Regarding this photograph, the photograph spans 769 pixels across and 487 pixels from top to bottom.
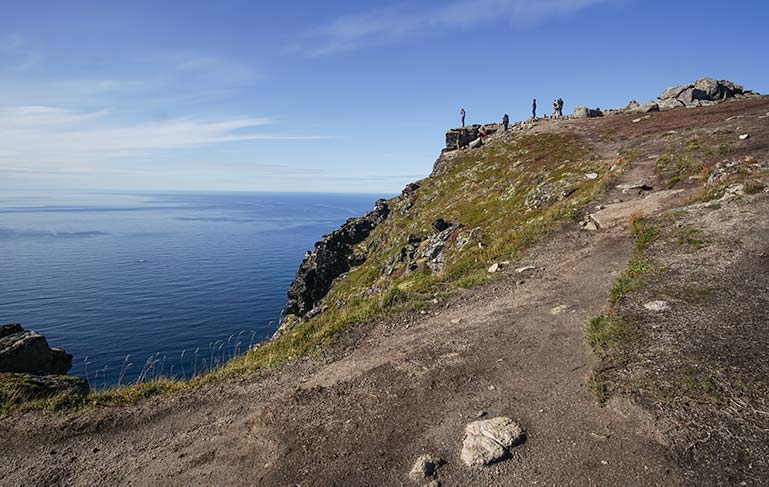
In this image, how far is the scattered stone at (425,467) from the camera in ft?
24.7

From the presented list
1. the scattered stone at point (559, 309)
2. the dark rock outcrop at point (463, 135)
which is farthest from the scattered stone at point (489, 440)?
the dark rock outcrop at point (463, 135)

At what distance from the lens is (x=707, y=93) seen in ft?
232

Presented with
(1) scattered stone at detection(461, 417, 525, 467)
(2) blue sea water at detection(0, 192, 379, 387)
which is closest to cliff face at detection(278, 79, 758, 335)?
(1) scattered stone at detection(461, 417, 525, 467)

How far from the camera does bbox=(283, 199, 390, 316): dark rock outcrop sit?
6900 centimetres

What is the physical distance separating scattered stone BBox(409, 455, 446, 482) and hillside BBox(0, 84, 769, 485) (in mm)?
76

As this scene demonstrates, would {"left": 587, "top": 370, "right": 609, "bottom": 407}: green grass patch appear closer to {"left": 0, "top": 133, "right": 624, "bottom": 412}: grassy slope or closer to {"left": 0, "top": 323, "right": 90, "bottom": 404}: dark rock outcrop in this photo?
{"left": 0, "top": 133, "right": 624, "bottom": 412}: grassy slope

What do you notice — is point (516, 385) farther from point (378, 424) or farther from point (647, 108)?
point (647, 108)

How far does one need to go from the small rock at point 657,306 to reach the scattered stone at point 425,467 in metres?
8.84

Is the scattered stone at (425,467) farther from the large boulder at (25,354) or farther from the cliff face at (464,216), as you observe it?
the large boulder at (25,354)

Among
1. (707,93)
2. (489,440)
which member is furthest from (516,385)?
(707,93)

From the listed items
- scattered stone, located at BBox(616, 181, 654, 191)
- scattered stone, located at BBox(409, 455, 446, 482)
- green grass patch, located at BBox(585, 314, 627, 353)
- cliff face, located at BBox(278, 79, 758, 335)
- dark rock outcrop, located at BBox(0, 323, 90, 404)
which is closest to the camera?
scattered stone, located at BBox(409, 455, 446, 482)

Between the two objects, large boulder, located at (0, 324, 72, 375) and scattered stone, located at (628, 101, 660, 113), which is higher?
scattered stone, located at (628, 101, 660, 113)

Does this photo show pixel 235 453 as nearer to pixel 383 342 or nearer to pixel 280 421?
pixel 280 421

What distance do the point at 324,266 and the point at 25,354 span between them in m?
56.1
